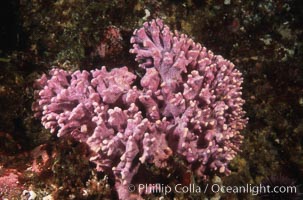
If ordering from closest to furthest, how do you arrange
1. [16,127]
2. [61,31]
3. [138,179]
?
[138,179]
[16,127]
[61,31]

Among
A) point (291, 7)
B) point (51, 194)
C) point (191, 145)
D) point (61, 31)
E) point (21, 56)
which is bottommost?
point (51, 194)

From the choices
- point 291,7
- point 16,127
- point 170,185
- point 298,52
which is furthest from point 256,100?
point 16,127

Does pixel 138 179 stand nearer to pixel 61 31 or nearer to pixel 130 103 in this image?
pixel 130 103

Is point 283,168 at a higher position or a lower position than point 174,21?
lower

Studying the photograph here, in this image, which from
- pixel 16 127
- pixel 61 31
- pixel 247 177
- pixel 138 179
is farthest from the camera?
pixel 61 31

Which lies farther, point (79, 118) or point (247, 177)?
point (247, 177)

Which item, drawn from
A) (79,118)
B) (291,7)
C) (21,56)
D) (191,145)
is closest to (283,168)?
(191,145)

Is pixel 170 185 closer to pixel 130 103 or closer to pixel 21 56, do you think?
pixel 130 103
